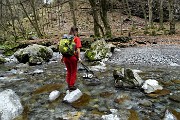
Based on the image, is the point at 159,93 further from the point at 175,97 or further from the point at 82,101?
the point at 82,101

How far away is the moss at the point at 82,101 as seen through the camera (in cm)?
818

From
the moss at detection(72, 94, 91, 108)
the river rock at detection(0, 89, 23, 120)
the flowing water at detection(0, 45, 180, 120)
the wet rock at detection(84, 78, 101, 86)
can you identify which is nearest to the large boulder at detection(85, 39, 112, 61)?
the flowing water at detection(0, 45, 180, 120)

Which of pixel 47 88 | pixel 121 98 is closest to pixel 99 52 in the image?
pixel 47 88

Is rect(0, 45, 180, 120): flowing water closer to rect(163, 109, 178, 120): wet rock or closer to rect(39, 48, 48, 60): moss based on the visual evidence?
rect(163, 109, 178, 120): wet rock

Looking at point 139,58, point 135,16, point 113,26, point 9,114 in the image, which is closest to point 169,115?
point 9,114

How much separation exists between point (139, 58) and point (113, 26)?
65.3ft

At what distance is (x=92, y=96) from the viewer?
29.5 feet

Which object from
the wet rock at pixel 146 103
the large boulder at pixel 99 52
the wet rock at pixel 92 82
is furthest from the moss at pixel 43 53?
the wet rock at pixel 146 103

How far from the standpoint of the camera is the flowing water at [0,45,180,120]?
7.58 metres

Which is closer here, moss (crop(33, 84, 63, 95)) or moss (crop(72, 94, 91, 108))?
moss (crop(72, 94, 91, 108))

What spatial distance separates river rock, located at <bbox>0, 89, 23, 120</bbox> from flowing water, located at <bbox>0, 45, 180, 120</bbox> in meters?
0.22

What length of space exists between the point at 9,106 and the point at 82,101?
2196 millimetres

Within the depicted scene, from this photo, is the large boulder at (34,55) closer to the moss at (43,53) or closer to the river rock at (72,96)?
the moss at (43,53)

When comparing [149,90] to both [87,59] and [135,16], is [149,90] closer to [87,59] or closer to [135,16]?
[87,59]
